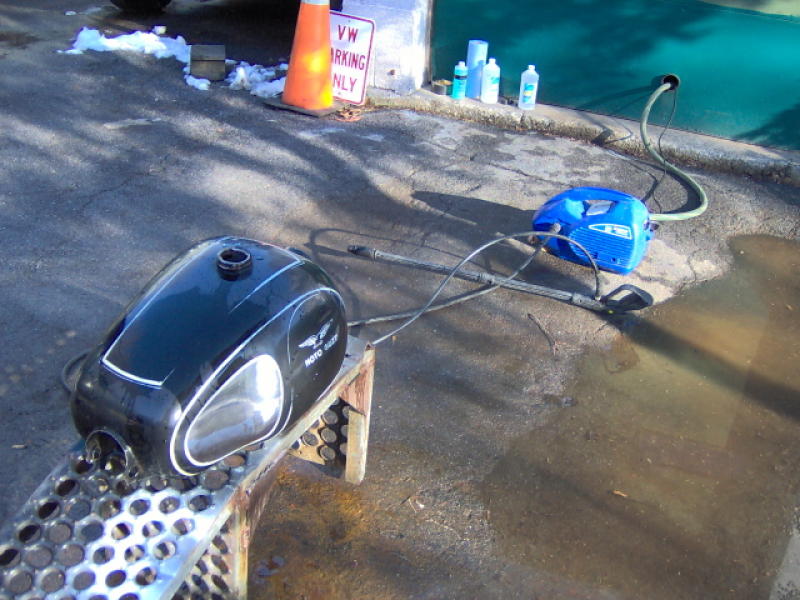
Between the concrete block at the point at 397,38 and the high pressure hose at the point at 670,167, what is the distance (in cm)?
205

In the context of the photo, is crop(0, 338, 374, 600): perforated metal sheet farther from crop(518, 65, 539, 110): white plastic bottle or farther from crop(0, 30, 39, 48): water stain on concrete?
crop(0, 30, 39, 48): water stain on concrete

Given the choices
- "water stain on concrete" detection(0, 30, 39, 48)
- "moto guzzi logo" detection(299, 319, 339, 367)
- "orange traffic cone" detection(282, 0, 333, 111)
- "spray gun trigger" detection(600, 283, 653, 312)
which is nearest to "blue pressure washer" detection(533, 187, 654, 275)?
"spray gun trigger" detection(600, 283, 653, 312)

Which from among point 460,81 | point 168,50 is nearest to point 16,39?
point 168,50

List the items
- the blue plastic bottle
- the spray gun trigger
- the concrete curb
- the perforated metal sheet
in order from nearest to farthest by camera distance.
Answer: the perforated metal sheet
the spray gun trigger
the concrete curb
the blue plastic bottle

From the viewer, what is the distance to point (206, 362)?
1807 mm

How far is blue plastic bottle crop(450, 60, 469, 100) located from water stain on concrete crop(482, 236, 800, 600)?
319cm

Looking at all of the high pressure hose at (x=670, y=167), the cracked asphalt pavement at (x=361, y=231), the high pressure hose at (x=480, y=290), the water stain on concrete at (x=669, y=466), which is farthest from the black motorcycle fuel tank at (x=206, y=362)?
the high pressure hose at (x=670, y=167)

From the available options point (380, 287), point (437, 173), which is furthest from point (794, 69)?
point (380, 287)

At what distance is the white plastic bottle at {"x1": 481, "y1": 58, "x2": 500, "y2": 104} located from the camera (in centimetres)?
634

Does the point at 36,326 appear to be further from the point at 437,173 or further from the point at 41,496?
the point at 437,173

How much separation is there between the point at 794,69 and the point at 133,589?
6131mm

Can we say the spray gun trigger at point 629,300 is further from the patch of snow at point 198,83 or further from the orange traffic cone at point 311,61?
the patch of snow at point 198,83

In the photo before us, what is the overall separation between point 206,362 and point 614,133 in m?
5.12

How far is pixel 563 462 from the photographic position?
3014mm
